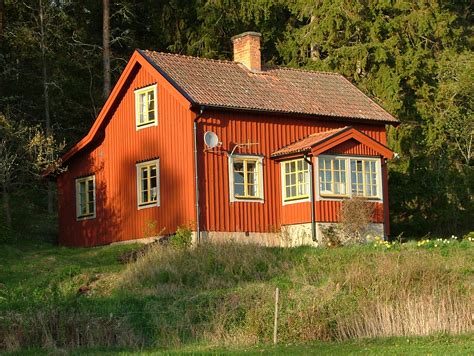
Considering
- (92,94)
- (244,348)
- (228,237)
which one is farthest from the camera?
(92,94)

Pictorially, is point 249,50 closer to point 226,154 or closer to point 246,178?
point 226,154

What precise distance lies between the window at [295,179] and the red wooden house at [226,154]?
3 cm

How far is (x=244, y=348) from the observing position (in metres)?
17.9

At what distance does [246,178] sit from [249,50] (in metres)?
5.60

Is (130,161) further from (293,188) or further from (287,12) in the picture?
(287,12)

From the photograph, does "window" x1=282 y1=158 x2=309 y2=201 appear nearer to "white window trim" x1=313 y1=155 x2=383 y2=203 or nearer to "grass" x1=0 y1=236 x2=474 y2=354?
"white window trim" x1=313 y1=155 x2=383 y2=203

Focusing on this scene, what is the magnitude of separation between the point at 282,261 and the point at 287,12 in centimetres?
2400

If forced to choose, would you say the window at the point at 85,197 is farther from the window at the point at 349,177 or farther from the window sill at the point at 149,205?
the window at the point at 349,177

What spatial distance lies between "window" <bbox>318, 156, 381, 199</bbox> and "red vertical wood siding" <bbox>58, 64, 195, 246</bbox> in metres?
4.17

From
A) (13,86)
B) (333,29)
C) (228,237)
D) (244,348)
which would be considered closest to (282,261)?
(228,237)

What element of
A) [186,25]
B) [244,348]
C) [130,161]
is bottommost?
[244,348]

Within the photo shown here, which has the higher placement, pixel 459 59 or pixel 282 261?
pixel 459 59

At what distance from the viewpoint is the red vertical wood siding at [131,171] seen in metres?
30.3

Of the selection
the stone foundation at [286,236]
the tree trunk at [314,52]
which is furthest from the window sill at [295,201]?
the tree trunk at [314,52]
